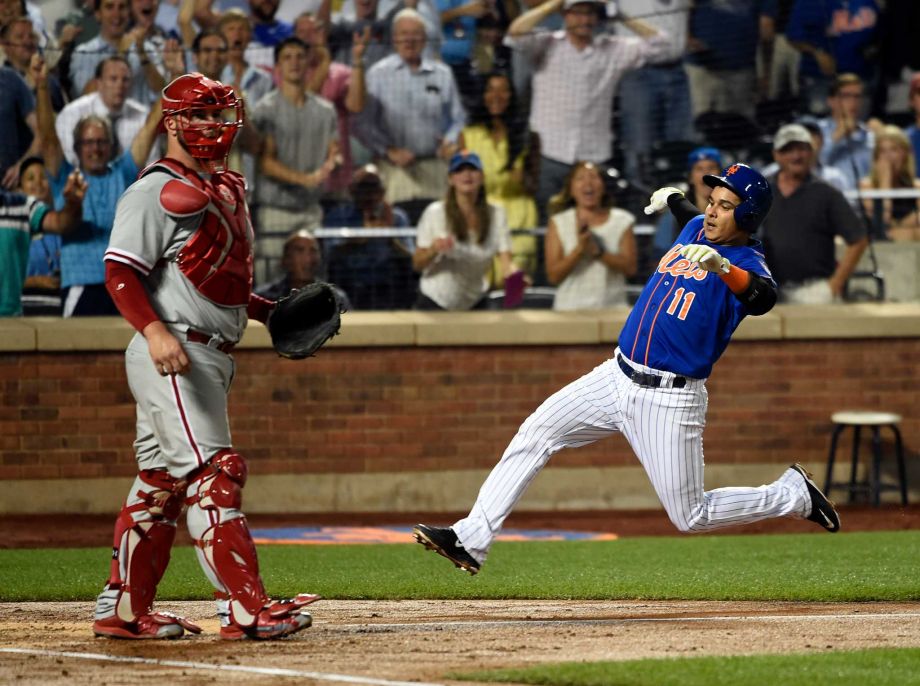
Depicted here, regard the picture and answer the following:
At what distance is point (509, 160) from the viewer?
1207 cm

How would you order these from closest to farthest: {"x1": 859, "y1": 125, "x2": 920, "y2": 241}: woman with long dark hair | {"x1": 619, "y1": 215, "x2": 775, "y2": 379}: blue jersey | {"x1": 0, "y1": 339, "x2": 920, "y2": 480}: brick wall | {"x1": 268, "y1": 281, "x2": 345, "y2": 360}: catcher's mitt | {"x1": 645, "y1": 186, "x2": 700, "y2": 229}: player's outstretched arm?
{"x1": 268, "y1": 281, "x2": 345, "y2": 360}: catcher's mitt < {"x1": 619, "y1": 215, "x2": 775, "y2": 379}: blue jersey < {"x1": 645, "y1": 186, "x2": 700, "y2": 229}: player's outstretched arm < {"x1": 0, "y1": 339, "x2": 920, "y2": 480}: brick wall < {"x1": 859, "y1": 125, "x2": 920, "y2": 241}: woman with long dark hair

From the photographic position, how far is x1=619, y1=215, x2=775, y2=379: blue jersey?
593cm

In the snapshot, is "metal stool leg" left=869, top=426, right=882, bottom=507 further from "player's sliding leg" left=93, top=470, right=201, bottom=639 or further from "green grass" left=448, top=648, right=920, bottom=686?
"player's sliding leg" left=93, top=470, right=201, bottom=639

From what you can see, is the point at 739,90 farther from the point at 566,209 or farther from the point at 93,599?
the point at 93,599

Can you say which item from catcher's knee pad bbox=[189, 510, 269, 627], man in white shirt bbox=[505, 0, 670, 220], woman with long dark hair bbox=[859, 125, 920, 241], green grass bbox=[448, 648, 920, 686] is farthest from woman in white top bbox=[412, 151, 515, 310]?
green grass bbox=[448, 648, 920, 686]

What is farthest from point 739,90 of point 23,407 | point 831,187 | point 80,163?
point 23,407

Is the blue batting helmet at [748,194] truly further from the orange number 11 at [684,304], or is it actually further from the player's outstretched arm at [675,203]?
the player's outstretched arm at [675,203]

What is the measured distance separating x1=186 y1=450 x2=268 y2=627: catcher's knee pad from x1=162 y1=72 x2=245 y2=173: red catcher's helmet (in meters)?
1.08

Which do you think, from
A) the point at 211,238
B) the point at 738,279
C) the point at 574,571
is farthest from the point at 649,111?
the point at 211,238

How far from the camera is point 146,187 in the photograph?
5348mm

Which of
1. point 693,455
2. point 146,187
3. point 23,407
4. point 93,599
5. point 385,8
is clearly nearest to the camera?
point 146,187

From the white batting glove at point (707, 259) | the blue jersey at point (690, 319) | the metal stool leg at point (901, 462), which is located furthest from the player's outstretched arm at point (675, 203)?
the metal stool leg at point (901, 462)

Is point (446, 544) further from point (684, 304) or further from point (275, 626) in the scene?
point (684, 304)

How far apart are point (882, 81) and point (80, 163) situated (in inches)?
264
